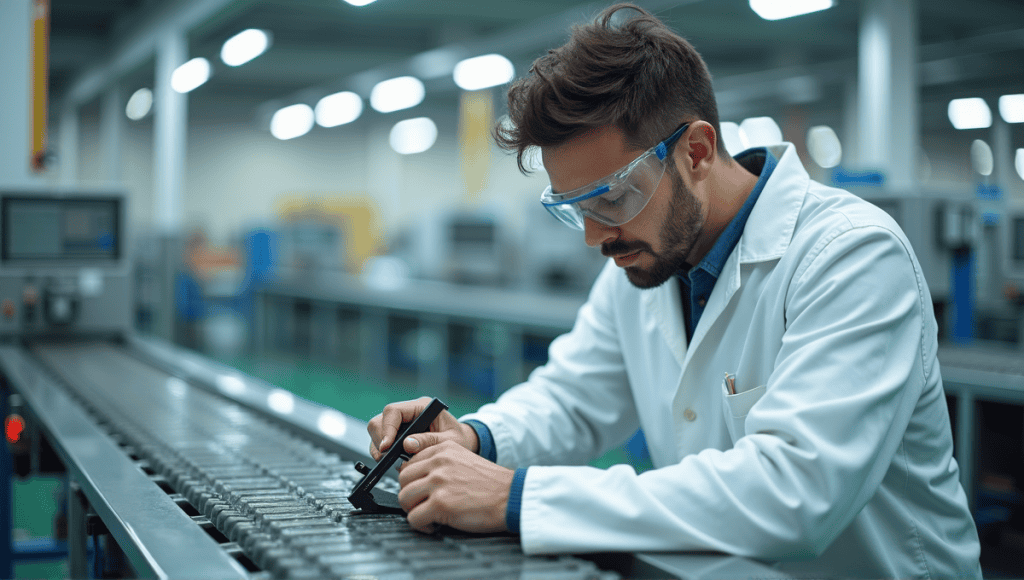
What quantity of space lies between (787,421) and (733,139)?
0.66m

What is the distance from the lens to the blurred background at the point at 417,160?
3945 mm

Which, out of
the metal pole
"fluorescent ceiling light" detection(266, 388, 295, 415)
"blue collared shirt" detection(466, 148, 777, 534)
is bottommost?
the metal pole

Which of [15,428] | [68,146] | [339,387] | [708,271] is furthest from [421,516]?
[68,146]

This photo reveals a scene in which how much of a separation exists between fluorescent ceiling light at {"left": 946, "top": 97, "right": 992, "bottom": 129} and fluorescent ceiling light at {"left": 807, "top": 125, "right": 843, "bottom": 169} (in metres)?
2.11

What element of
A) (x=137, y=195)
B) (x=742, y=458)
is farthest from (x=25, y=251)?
(x=137, y=195)

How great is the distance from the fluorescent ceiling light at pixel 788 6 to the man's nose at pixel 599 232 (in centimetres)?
552

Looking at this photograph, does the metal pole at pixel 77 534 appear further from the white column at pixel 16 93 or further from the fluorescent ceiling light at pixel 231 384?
the white column at pixel 16 93

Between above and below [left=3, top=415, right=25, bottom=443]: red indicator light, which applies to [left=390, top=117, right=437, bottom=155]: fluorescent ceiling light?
above

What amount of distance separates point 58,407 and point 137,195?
14.9 metres

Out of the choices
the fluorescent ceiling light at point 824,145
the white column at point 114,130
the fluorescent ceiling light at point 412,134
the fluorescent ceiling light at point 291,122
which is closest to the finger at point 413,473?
the white column at point 114,130

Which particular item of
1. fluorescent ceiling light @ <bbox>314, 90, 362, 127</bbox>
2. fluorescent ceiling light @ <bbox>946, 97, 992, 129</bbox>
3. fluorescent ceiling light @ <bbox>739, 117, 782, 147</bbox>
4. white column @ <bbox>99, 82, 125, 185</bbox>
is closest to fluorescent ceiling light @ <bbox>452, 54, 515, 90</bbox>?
fluorescent ceiling light @ <bbox>314, 90, 362, 127</bbox>

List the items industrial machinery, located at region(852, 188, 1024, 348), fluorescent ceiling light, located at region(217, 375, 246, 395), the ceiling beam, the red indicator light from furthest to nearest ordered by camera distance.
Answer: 1. the ceiling beam
2. industrial machinery, located at region(852, 188, 1024, 348)
3. the red indicator light
4. fluorescent ceiling light, located at region(217, 375, 246, 395)

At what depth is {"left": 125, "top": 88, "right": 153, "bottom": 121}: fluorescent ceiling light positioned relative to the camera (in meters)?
13.6

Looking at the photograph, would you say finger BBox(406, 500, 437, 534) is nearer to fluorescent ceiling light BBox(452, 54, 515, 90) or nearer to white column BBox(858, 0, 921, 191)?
white column BBox(858, 0, 921, 191)
